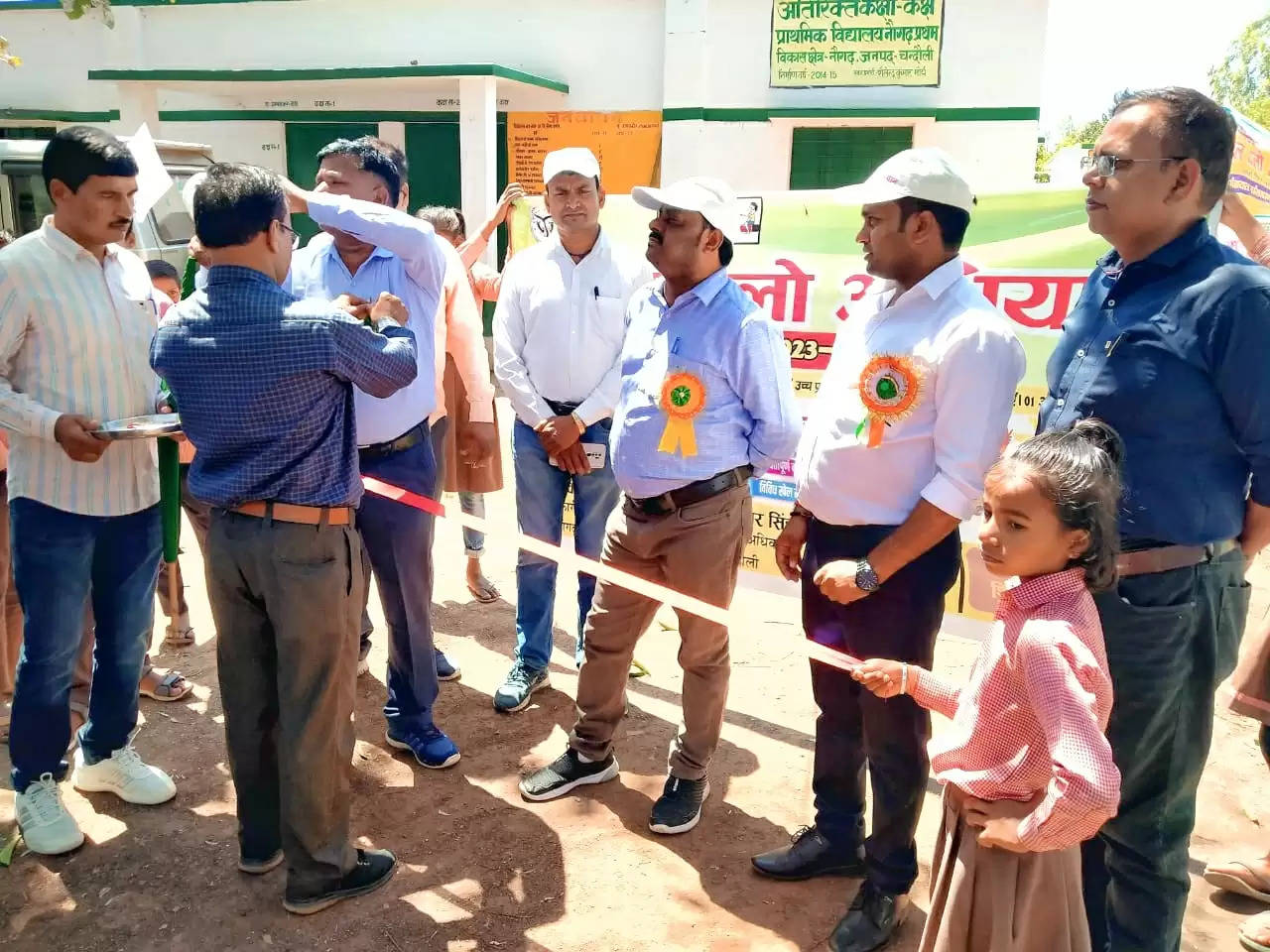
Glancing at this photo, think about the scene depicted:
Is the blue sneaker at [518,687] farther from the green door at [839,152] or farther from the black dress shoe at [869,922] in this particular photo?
the green door at [839,152]

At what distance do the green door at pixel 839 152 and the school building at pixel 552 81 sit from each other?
2cm

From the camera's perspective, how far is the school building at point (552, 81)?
10.8m

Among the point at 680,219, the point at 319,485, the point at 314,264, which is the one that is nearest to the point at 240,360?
the point at 319,485

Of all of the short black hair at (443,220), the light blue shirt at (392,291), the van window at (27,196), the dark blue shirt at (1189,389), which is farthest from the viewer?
the van window at (27,196)

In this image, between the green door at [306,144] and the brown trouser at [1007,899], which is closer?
the brown trouser at [1007,899]

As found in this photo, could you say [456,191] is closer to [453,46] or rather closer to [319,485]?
[453,46]

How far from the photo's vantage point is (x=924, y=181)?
98.1 inches

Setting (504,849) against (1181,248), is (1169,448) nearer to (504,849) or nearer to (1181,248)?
(1181,248)

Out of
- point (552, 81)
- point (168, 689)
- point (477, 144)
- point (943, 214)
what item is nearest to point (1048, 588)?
point (943, 214)

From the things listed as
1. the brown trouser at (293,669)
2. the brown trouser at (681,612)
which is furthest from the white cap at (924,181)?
the brown trouser at (293,669)

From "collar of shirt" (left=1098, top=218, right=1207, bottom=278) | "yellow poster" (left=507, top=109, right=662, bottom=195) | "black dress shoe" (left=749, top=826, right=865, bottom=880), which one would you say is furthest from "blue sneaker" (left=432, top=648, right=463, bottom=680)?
"yellow poster" (left=507, top=109, right=662, bottom=195)

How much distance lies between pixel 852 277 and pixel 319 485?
2.79 metres

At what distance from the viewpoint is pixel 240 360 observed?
8.20ft

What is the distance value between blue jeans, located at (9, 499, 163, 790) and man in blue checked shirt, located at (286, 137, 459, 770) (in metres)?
0.75
